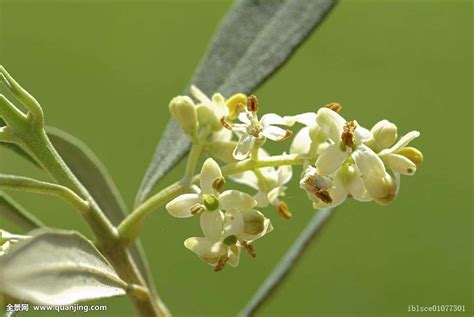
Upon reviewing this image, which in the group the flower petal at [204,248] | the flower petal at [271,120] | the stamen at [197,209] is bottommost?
the flower petal at [204,248]

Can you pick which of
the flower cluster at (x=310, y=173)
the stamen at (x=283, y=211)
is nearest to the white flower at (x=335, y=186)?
the flower cluster at (x=310, y=173)

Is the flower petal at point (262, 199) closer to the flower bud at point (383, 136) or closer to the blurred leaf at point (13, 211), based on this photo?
the flower bud at point (383, 136)

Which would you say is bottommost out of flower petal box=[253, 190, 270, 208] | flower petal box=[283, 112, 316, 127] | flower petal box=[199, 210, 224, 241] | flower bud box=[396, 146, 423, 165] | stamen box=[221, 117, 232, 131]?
flower petal box=[253, 190, 270, 208]

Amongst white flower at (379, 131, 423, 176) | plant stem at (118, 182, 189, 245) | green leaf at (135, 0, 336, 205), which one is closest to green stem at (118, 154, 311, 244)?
plant stem at (118, 182, 189, 245)

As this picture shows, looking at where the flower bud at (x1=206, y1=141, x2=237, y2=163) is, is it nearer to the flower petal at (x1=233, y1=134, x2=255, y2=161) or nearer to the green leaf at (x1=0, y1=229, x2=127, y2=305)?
the flower petal at (x1=233, y1=134, x2=255, y2=161)

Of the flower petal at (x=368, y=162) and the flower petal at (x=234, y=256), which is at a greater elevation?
the flower petal at (x=368, y=162)

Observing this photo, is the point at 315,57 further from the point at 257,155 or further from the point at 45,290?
the point at 45,290

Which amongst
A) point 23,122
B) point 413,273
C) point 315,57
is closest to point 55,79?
point 315,57
